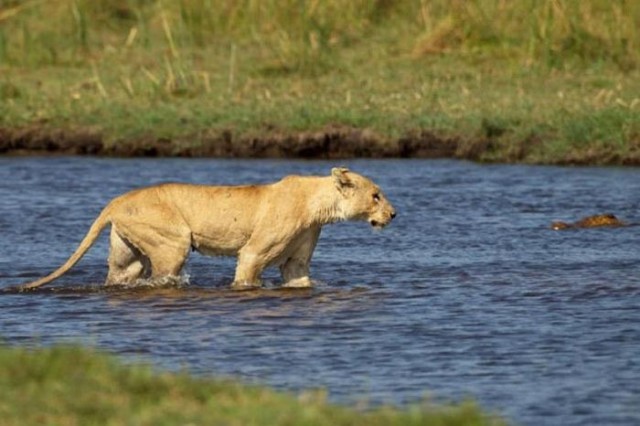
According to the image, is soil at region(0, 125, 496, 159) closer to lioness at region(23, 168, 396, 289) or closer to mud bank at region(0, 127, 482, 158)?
mud bank at region(0, 127, 482, 158)

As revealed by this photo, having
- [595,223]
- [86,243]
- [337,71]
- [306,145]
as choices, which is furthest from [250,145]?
[86,243]

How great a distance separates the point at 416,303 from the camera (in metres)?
10.5

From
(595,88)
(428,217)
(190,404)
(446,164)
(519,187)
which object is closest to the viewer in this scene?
(190,404)

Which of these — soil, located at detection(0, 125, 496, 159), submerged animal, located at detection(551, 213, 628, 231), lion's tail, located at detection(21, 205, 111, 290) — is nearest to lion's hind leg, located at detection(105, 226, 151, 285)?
lion's tail, located at detection(21, 205, 111, 290)

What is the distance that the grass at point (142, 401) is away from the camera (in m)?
6.32

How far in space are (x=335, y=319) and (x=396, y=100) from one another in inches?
320

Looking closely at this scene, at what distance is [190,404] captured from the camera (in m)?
6.63

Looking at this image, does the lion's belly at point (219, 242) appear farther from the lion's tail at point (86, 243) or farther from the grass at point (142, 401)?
the grass at point (142, 401)

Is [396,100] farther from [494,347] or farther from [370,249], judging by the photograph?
[494,347]

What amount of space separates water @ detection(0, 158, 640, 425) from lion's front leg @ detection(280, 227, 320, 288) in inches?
5.0

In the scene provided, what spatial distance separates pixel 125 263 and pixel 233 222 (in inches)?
29.0

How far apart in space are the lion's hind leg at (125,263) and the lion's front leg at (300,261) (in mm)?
886

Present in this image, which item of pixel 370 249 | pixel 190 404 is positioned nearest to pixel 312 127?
pixel 370 249

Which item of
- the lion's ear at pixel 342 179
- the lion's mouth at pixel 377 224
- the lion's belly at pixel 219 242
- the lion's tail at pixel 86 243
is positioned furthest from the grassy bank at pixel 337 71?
the lion's tail at pixel 86 243
